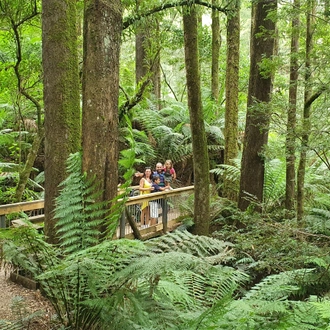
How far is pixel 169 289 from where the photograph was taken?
2277 mm

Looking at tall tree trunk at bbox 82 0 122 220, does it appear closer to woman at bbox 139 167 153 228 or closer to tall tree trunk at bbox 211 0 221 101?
woman at bbox 139 167 153 228

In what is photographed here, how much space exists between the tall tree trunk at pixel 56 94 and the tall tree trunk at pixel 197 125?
2897mm

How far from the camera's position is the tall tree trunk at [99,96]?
265 centimetres

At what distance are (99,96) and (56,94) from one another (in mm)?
907

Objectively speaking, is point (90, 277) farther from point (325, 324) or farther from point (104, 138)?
point (325, 324)

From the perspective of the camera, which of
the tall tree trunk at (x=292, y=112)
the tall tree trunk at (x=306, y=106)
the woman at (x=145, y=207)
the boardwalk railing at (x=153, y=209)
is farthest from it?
the woman at (x=145, y=207)

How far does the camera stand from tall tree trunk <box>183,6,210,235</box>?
593 cm

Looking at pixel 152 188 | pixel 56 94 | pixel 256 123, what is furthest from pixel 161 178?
pixel 56 94

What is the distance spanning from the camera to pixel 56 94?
3363mm

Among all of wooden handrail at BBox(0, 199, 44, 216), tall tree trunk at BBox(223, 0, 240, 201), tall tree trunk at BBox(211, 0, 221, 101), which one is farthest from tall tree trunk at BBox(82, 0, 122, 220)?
tall tree trunk at BBox(211, 0, 221, 101)

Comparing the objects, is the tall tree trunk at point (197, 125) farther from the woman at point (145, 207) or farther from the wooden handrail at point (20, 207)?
the wooden handrail at point (20, 207)

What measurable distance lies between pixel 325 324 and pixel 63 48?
10.7 feet

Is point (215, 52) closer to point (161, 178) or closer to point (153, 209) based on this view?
point (161, 178)

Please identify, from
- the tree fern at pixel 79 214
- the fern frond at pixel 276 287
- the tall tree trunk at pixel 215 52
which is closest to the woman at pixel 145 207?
the fern frond at pixel 276 287
